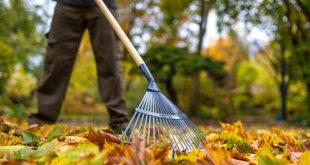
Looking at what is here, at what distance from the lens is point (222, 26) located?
7207 millimetres

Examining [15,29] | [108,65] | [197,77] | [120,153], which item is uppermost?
[15,29]

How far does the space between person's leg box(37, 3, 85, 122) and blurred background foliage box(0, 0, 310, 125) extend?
414 mm

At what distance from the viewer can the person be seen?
330 centimetres

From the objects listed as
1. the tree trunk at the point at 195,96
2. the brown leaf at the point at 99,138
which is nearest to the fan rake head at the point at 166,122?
the brown leaf at the point at 99,138

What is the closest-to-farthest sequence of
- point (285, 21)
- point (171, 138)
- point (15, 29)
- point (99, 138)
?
point (99, 138), point (171, 138), point (285, 21), point (15, 29)

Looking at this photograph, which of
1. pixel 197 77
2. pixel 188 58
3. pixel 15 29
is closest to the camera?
pixel 15 29

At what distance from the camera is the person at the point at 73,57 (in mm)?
3303

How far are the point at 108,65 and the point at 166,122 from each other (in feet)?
4.74

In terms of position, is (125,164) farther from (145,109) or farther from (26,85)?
(26,85)

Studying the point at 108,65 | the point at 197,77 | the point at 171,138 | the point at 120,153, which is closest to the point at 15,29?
the point at 197,77

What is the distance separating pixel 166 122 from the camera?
199 cm

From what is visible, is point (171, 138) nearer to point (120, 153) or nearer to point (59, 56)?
point (120, 153)

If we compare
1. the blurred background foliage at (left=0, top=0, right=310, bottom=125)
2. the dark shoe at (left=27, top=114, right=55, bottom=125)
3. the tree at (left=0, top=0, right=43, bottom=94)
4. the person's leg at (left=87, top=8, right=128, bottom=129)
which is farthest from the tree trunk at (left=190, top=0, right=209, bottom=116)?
the dark shoe at (left=27, top=114, right=55, bottom=125)

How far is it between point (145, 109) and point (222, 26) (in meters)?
5.42
